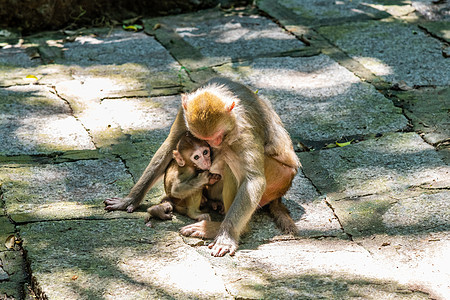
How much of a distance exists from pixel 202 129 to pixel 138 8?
489cm

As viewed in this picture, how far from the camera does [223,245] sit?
4.21 m

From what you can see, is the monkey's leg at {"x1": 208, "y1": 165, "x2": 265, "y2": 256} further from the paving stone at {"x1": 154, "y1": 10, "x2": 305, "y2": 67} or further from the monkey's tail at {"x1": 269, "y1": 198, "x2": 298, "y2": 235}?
the paving stone at {"x1": 154, "y1": 10, "x2": 305, "y2": 67}

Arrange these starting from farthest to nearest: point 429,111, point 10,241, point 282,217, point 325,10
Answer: point 325,10, point 429,111, point 282,217, point 10,241

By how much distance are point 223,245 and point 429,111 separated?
292 centimetres

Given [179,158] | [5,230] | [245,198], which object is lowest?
[5,230]

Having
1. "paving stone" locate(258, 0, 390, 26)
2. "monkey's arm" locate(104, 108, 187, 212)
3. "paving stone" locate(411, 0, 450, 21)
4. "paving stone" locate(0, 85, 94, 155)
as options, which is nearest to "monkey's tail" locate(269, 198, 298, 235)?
"monkey's arm" locate(104, 108, 187, 212)

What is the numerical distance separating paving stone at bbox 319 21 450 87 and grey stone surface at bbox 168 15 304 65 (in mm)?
628

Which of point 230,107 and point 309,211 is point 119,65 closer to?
point 230,107

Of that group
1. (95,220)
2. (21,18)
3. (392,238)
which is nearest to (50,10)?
(21,18)

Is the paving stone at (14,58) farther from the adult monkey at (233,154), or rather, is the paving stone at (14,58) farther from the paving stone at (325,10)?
the paving stone at (325,10)

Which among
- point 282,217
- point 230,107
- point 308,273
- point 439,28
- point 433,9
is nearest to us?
point 308,273

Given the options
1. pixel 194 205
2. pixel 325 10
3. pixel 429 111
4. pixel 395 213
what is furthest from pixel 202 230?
pixel 325 10

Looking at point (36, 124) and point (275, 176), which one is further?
point (36, 124)

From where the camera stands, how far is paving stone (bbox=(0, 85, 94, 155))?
218 inches
